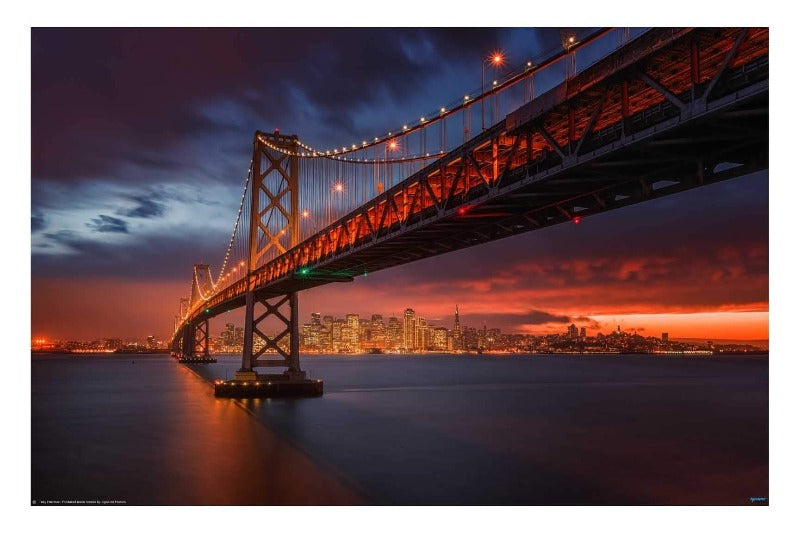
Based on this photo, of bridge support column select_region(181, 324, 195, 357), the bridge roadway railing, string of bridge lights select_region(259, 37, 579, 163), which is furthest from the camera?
bridge support column select_region(181, 324, 195, 357)

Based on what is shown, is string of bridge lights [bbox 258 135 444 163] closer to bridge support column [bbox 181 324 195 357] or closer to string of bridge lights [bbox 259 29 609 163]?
string of bridge lights [bbox 259 29 609 163]

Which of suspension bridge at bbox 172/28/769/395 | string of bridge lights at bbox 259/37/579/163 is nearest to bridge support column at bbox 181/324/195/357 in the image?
string of bridge lights at bbox 259/37/579/163

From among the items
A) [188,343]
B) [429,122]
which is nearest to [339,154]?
[429,122]

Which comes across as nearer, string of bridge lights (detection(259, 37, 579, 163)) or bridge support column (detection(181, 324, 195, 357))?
string of bridge lights (detection(259, 37, 579, 163))

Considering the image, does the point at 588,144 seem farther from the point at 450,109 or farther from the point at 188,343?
the point at 188,343

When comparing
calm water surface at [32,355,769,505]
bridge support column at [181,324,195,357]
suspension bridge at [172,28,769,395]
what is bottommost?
bridge support column at [181,324,195,357]

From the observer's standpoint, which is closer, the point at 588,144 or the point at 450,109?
the point at 588,144

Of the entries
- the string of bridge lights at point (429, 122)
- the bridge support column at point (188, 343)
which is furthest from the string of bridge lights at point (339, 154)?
the bridge support column at point (188, 343)

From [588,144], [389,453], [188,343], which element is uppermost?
[588,144]

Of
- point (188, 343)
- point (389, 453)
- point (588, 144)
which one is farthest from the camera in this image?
point (188, 343)

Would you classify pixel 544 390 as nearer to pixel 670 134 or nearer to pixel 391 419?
pixel 391 419
